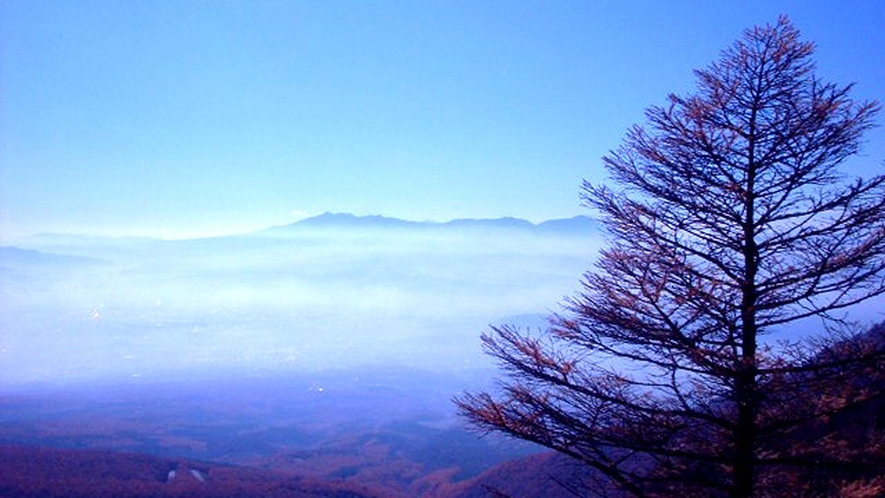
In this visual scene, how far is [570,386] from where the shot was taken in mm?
7363

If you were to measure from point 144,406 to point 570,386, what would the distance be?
138081mm

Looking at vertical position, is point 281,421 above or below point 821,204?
below

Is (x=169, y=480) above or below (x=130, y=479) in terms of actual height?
below

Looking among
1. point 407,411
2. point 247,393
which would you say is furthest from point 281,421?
point 247,393

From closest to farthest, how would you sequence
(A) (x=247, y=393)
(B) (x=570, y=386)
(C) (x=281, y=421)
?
(B) (x=570, y=386), (C) (x=281, y=421), (A) (x=247, y=393)

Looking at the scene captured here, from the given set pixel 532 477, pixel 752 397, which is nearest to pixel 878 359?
pixel 752 397

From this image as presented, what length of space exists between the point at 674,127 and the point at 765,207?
1.19 metres

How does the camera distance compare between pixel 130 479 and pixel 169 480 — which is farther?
pixel 169 480

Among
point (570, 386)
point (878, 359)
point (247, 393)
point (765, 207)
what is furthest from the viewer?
point (247, 393)

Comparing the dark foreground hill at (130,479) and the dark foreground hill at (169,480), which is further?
the dark foreground hill at (130,479)

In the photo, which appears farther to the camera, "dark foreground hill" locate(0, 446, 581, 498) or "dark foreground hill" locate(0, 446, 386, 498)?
"dark foreground hill" locate(0, 446, 386, 498)

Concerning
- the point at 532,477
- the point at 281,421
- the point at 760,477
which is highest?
the point at 760,477

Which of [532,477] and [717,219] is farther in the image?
[532,477]

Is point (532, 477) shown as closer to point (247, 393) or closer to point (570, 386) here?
point (570, 386)
